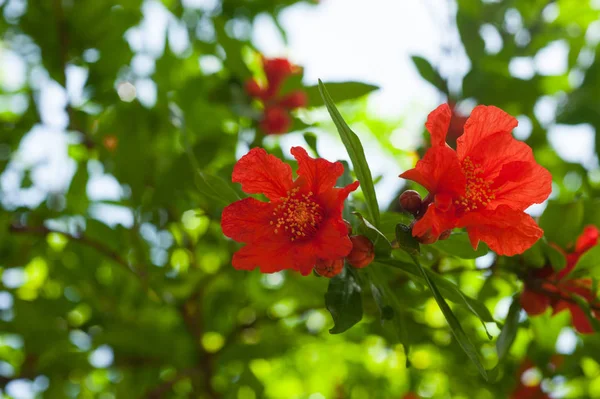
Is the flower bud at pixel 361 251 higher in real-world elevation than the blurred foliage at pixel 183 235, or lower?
higher

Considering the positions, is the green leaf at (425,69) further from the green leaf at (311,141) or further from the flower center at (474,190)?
the flower center at (474,190)

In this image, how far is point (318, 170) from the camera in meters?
0.81

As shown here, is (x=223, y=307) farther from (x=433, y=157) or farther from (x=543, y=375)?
(x=433, y=157)

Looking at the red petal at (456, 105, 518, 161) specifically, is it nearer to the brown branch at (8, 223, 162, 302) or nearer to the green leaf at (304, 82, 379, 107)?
the green leaf at (304, 82, 379, 107)

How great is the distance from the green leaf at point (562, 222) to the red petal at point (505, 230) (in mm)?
330

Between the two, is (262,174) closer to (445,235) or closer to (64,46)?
(445,235)

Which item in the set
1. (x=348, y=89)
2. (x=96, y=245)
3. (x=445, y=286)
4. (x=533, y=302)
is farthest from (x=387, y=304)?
(x=96, y=245)

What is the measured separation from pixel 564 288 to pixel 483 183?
346 millimetres

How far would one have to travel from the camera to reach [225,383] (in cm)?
190

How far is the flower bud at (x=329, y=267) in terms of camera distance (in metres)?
0.79

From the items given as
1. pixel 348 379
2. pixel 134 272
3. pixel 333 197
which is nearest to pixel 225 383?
pixel 348 379

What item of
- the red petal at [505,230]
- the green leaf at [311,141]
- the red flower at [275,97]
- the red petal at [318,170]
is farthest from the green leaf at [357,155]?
the red flower at [275,97]

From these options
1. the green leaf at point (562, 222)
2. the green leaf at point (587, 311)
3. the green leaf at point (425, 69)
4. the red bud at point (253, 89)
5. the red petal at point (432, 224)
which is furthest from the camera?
the red bud at point (253, 89)

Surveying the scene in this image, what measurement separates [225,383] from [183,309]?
0.34 metres
